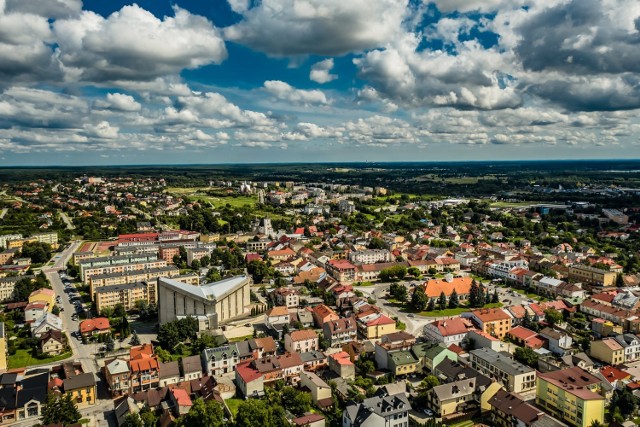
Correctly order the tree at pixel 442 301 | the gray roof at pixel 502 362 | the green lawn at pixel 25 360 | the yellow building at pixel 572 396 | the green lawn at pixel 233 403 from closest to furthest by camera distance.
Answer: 1. the yellow building at pixel 572 396
2. the green lawn at pixel 233 403
3. the gray roof at pixel 502 362
4. the green lawn at pixel 25 360
5. the tree at pixel 442 301

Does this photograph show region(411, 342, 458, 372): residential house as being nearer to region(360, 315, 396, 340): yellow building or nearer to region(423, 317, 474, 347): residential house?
region(423, 317, 474, 347): residential house

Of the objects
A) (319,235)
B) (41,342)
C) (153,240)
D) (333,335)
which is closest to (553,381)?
(333,335)

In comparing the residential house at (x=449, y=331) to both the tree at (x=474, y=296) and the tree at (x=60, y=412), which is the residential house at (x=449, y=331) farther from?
the tree at (x=60, y=412)

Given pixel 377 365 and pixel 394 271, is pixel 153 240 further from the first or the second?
pixel 377 365

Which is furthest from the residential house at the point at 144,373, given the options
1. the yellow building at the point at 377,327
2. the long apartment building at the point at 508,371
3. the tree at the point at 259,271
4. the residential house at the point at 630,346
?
the residential house at the point at 630,346

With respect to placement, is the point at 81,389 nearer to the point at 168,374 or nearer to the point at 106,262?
the point at 168,374

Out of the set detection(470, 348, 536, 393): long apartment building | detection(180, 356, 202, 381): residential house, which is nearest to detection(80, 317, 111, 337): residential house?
detection(180, 356, 202, 381): residential house
